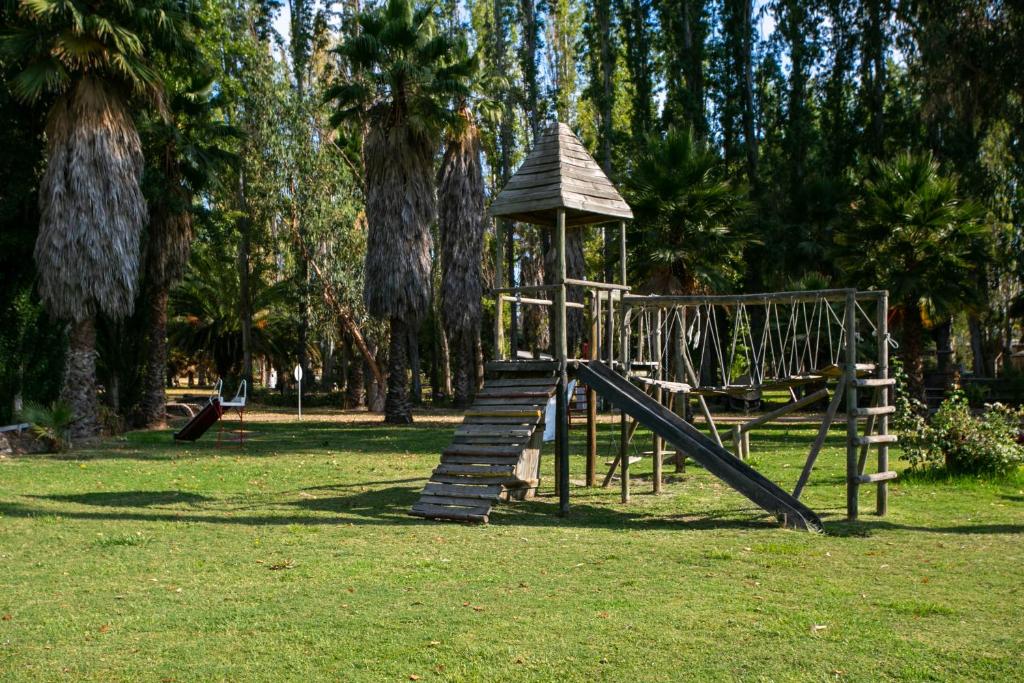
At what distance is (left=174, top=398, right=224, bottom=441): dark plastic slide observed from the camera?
62.4ft

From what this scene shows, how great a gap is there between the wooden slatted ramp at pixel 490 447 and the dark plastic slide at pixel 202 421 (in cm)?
896

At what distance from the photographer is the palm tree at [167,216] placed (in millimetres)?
24938

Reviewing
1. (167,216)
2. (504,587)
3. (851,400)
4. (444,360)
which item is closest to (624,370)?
(851,400)

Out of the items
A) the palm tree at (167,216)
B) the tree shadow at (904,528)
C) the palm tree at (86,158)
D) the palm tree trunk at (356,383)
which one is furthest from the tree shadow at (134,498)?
the palm tree trunk at (356,383)

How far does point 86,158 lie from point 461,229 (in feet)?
43.7

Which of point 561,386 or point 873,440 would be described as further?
point 561,386

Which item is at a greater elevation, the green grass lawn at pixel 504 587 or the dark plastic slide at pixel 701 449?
the dark plastic slide at pixel 701 449

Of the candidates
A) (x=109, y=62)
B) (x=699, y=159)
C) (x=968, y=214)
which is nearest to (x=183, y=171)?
(x=109, y=62)

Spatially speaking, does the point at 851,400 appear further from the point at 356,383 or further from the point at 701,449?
the point at 356,383

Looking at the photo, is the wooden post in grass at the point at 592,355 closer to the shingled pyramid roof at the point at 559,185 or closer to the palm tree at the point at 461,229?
the shingled pyramid roof at the point at 559,185

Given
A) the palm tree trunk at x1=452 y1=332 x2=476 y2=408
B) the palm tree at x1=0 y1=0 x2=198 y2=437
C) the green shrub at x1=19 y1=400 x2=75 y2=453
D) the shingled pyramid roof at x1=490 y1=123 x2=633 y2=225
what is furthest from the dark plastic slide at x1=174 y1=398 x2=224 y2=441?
the palm tree trunk at x1=452 y1=332 x2=476 y2=408

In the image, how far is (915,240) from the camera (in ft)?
69.4

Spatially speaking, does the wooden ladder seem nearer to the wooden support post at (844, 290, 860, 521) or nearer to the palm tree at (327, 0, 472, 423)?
the wooden support post at (844, 290, 860, 521)

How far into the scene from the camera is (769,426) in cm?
2555
